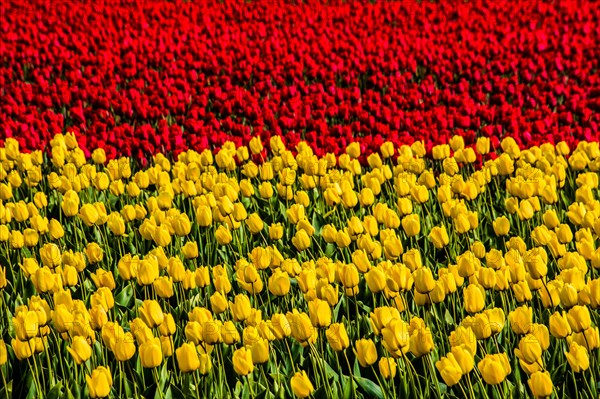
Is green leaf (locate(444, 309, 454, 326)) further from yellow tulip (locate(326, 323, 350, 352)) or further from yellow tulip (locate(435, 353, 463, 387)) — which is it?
yellow tulip (locate(435, 353, 463, 387))

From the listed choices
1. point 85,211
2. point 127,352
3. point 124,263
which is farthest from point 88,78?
point 127,352

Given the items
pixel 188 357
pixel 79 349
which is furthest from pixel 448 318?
pixel 79 349

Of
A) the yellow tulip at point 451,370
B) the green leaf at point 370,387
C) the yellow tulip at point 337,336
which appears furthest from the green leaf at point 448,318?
the yellow tulip at point 451,370

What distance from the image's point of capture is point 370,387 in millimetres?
3137

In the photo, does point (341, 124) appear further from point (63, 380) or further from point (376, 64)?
point (63, 380)

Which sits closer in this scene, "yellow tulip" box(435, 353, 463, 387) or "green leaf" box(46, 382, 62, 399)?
"yellow tulip" box(435, 353, 463, 387)

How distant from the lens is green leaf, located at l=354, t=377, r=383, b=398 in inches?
123

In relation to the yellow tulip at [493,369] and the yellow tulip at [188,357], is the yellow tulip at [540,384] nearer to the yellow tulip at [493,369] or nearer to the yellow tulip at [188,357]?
the yellow tulip at [493,369]

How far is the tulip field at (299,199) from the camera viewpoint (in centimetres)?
305

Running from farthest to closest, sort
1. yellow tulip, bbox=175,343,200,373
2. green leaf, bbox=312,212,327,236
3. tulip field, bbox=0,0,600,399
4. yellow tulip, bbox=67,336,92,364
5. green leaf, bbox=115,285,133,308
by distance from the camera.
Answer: green leaf, bbox=312,212,327,236
green leaf, bbox=115,285,133,308
tulip field, bbox=0,0,600,399
yellow tulip, bbox=67,336,92,364
yellow tulip, bbox=175,343,200,373

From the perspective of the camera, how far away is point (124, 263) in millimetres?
3639

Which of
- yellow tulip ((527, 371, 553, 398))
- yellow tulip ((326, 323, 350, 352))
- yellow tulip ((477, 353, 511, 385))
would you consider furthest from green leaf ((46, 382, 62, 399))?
yellow tulip ((527, 371, 553, 398))

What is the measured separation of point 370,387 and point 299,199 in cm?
168

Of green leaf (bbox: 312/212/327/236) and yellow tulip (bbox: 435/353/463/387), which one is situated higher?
green leaf (bbox: 312/212/327/236)
